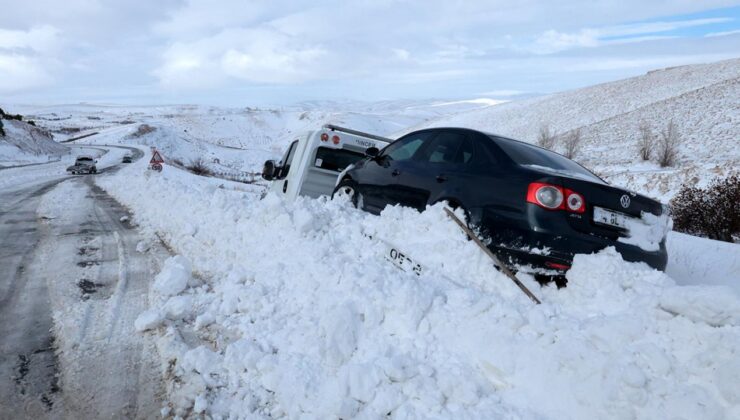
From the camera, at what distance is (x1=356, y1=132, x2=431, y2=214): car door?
20.2 ft

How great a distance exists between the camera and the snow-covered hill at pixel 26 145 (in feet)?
127

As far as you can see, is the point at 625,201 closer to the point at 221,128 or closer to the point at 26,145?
the point at 26,145

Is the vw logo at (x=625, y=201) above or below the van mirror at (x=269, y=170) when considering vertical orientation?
above

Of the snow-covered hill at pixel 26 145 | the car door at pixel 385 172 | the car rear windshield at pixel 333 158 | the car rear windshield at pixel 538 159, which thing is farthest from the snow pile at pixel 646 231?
the snow-covered hill at pixel 26 145

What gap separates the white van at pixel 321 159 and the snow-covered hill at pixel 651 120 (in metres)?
12.5

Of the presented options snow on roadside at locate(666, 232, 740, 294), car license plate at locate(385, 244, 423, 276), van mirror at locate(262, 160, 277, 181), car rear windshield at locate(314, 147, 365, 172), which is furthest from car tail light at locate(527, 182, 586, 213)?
van mirror at locate(262, 160, 277, 181)

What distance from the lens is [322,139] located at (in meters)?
8.70

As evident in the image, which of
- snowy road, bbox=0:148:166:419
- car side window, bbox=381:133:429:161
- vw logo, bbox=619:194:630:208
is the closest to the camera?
snowy road, bbox=0:148:166:419

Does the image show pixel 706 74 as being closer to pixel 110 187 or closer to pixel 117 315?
pixel 110 187

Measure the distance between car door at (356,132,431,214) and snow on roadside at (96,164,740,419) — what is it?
0.88 metres

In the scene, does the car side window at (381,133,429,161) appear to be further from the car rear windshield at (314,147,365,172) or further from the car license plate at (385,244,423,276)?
the car rear windshield at (314,147,365,172)

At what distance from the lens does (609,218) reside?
4.30 meters

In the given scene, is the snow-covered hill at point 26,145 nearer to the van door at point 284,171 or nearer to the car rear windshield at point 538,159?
the van door at point 284,171

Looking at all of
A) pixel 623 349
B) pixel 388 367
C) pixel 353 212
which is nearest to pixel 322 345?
pixel 388 367
